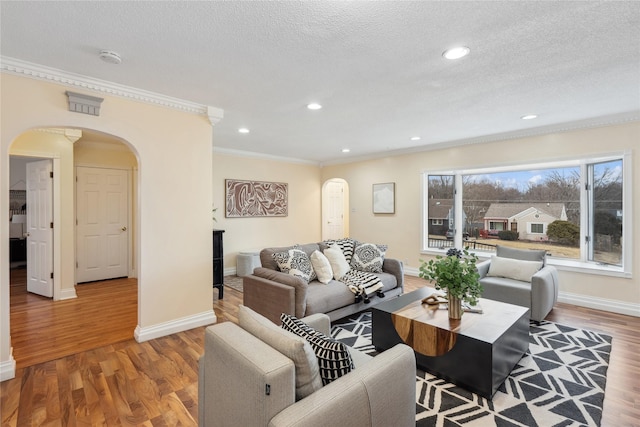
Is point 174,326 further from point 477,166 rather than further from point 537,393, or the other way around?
point 477,166

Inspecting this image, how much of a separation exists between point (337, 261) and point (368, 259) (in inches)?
20.4

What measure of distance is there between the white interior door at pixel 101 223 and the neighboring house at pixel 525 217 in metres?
6.66

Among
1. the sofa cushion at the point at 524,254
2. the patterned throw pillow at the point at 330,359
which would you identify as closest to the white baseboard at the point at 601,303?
the sofa cushion at the point at 524,254

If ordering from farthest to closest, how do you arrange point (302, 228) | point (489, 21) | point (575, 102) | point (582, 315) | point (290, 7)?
point (302, 228) → point (582, 315) → point (575, 102) → point (489, 21) → point (290, 7)

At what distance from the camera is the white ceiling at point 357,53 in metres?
1.80

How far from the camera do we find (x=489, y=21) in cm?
189

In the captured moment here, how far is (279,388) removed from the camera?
1.19 metres

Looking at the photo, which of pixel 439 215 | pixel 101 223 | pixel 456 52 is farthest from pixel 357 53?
pixel 101 223

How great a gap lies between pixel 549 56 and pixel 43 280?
258 inches

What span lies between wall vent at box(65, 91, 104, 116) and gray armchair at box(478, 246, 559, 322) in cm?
457

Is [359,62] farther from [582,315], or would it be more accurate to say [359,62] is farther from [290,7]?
[582,315]

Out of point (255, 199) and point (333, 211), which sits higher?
point (255, 199)

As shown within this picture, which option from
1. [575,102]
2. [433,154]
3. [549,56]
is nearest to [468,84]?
[549,56]

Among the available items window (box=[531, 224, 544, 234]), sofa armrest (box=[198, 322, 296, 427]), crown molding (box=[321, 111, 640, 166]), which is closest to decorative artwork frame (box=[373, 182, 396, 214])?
crown molding (box=[321, 111, 640, 166])
